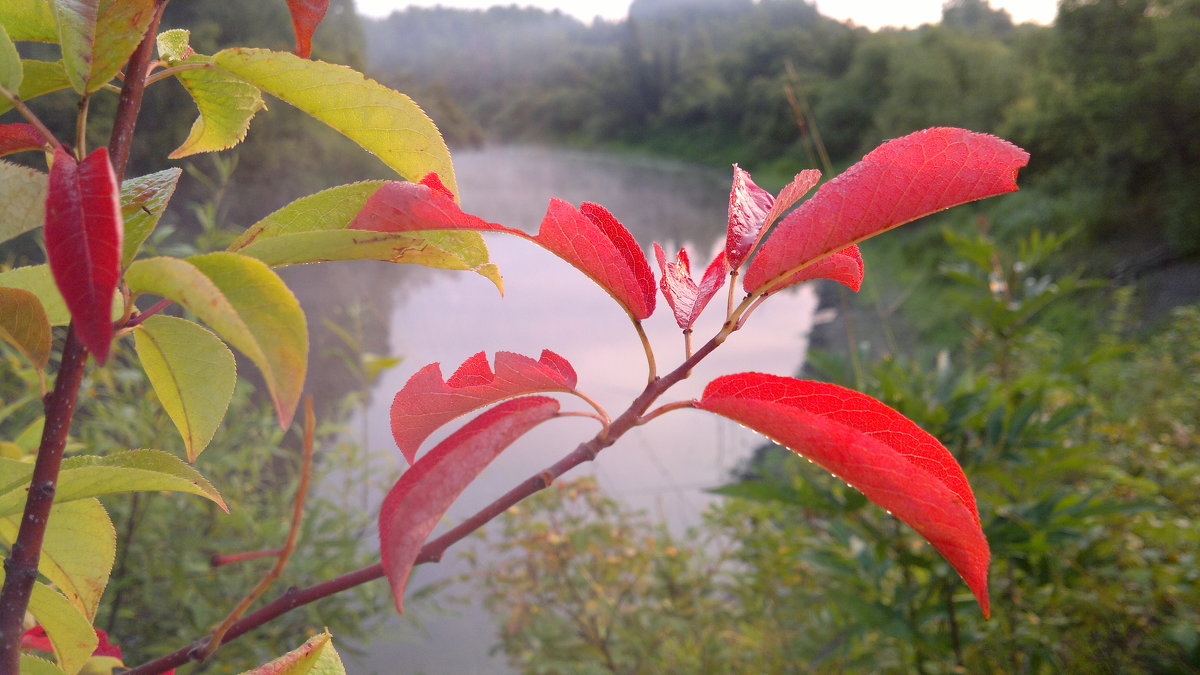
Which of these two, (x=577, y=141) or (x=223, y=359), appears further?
(x=577, y=141)

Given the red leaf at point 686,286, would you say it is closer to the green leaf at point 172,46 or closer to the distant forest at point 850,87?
the green leaf at point 172,46

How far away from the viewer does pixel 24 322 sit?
155 mm

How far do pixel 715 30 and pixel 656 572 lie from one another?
5.90m

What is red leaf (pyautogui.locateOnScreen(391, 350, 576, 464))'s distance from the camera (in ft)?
0.53

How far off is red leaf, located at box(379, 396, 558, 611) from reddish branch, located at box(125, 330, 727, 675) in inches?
0.6

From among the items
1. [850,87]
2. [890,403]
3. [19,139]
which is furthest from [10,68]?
[850,87]

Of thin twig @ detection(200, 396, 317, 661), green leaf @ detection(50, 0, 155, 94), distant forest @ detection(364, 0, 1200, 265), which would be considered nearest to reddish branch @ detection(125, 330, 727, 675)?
thin twig @ detection(200, 396, 317, 661)

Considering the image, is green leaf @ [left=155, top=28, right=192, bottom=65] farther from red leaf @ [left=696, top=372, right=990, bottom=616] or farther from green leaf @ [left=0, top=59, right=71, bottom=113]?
red leaf @ [left=696, top=372, right=990, bottom=616]

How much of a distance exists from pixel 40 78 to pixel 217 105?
0.04 meters

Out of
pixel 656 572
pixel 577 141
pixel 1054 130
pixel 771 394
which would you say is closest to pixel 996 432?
pixel 656 572

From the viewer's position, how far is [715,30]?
6168mm

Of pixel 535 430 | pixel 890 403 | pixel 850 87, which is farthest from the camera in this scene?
pixel 850 87

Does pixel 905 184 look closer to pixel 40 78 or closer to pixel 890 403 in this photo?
pixel 40 78

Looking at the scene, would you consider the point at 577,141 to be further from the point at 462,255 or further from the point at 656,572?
the point at 462,255
